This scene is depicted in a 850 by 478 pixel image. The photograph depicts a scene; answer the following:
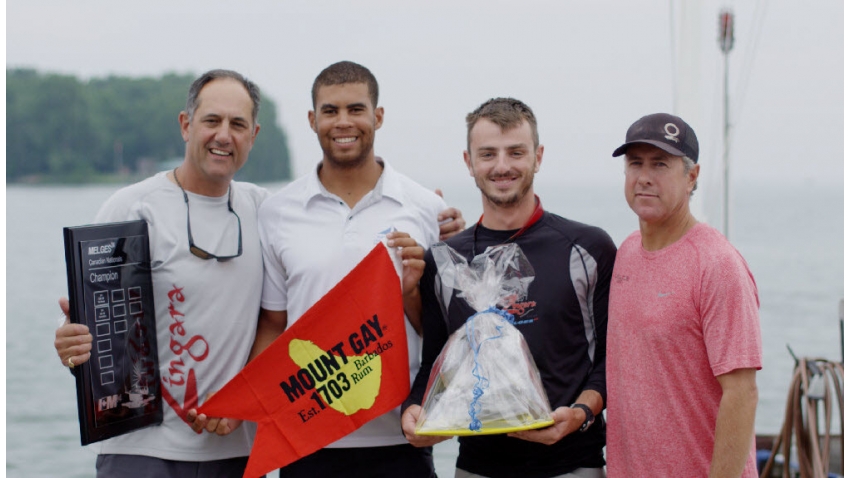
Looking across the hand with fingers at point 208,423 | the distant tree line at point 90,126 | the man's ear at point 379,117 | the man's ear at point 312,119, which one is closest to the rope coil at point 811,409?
the man's ear at point 379,117

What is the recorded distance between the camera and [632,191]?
315 centimetres

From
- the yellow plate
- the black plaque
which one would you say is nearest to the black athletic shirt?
the yellow plate

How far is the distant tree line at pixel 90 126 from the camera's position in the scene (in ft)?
177

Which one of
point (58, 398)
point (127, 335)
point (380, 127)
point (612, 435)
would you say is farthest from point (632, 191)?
point (58, 398)

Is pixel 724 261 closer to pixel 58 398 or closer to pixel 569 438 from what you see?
pixel 569 438

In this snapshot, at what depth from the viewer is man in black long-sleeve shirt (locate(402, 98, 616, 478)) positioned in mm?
3312

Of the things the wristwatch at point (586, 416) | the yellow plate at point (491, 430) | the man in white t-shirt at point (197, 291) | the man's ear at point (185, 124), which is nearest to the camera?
the yellow plate at point (491, 430)

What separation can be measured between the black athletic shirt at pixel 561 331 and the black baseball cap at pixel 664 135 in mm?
421

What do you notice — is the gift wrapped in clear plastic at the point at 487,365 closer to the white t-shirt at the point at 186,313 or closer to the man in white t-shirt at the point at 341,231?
the man in white t-shirt at the point at 341,231

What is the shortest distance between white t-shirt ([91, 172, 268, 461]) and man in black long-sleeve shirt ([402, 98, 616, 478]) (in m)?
0.83

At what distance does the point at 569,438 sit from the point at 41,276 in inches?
1590

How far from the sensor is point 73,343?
341cm

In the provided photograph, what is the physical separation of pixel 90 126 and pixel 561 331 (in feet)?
190

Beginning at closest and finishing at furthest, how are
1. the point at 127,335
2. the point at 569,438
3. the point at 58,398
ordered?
the point at 569,438 < the point at 127,335 < the point at 58,398
